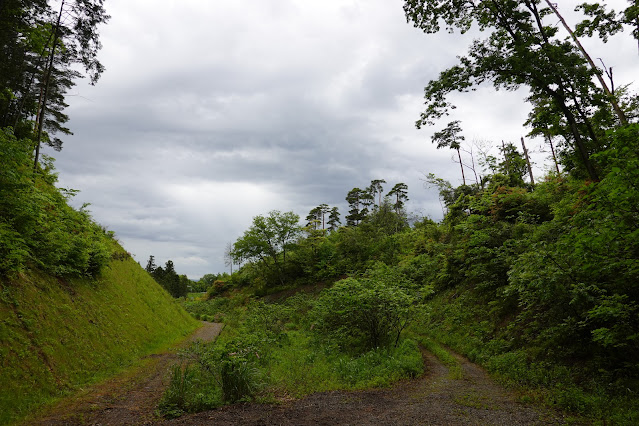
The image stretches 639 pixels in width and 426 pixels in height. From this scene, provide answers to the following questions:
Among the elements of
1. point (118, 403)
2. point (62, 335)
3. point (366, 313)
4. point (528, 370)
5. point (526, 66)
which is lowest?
point (528, 370)

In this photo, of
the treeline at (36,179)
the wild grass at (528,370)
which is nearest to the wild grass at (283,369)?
the wild grass at (528,370)

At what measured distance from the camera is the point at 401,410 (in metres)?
6.15

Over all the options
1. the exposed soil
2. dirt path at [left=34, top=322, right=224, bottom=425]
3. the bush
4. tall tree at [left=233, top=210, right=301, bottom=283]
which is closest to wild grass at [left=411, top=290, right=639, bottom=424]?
the exposed soil

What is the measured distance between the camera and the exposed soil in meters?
5.57

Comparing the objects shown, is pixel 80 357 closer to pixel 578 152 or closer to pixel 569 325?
pixel 569 325

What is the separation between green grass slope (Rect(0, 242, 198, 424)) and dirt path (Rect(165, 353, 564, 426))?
3.97 meters

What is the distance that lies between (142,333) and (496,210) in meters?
18.8

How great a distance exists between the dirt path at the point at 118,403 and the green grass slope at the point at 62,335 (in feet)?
1.80

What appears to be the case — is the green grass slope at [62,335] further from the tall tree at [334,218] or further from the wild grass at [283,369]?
the tall tree at [334,218]

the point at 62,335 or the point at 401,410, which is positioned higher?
the point at 62,335

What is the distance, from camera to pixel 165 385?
831cm

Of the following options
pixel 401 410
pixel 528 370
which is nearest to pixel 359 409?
pixel 401 410

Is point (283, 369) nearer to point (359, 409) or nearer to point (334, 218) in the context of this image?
point (359, 409)

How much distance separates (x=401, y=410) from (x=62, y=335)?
32.6 feet
